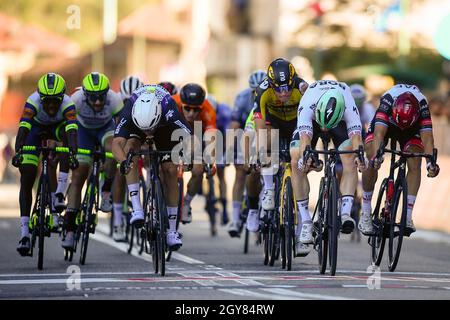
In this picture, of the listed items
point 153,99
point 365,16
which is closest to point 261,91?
point 153,99

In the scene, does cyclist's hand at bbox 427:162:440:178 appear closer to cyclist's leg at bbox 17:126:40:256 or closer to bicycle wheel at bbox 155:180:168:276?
bicycle wheel at bbox 155:180:168:276

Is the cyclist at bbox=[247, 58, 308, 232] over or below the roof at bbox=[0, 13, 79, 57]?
below

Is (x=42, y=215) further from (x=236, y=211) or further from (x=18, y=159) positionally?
(x=236, y=211)

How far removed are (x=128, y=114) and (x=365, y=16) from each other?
40.2 meters

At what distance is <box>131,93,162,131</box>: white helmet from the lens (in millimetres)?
13594

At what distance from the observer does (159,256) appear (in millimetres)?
13727

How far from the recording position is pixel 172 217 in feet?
46.7

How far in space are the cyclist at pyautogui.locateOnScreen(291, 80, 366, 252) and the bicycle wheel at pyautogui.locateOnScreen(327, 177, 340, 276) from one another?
111 mm

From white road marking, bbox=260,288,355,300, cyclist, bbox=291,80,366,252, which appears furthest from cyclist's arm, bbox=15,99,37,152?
white road marking, bbox=260,288,355,300

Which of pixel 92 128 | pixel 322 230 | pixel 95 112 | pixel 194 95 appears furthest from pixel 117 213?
pixel 322 230
